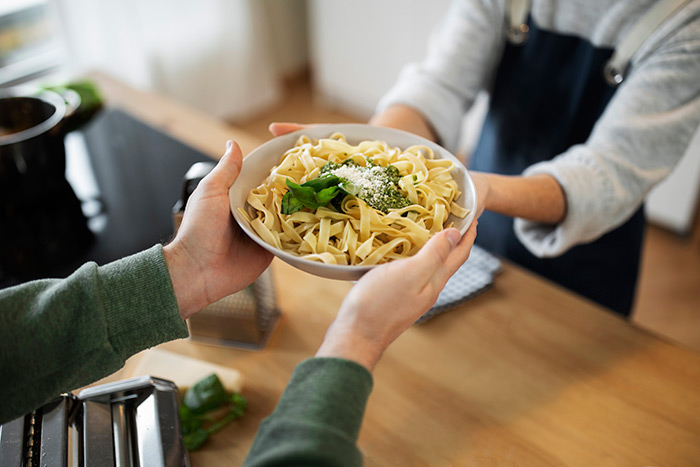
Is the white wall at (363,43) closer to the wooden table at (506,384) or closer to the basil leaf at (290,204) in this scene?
the wooden table at (506,384)

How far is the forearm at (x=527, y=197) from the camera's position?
0.92 meters

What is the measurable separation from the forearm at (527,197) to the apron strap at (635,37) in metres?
0.27

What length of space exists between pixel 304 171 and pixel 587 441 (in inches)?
20.9

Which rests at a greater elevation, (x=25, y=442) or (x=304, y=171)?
(x=304, y=171)

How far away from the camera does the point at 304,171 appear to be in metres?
0.78

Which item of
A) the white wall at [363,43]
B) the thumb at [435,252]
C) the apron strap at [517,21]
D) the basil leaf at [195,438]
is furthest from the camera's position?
the white wall at [363,43]

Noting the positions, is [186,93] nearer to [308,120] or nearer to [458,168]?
[308,120]

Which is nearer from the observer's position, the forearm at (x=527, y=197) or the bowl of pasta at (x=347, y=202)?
the bowl of pasta at (x=347, y=202)

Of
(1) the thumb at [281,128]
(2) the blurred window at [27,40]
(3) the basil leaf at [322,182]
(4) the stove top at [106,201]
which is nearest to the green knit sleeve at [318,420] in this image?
(3) the basil leaf at [322,182]

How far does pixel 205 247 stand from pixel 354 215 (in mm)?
197

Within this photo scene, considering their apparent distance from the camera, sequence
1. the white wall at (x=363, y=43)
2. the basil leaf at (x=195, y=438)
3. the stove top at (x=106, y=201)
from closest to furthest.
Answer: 1. the basil leaf at (x=195, y=438)
2. the stove top at (x=106, y=201)
3. the white wall at (x=363, y=43)

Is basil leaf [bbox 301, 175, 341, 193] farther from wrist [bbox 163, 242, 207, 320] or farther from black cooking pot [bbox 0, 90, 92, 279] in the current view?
black cooking pot [bbox 0, 90, 92, 279]

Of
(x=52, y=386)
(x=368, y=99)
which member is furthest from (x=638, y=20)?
(x=368, y=99)

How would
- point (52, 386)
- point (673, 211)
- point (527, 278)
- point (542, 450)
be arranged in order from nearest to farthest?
point (52, 386), point (542, 450), point (527, 278), point (673, 211)
